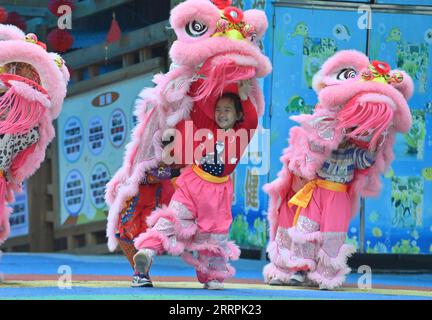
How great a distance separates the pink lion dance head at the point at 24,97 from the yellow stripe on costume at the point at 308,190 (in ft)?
5.67

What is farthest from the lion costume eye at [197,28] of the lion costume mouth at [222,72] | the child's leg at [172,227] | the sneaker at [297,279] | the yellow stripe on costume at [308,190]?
the sneaker at [297,279]

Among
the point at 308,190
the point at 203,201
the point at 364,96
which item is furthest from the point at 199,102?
the point at 308,190

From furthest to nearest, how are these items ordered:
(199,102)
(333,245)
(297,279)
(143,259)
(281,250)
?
1. (281,250)
2. (297,279)
3. (333,245)
4. (199,102)
5. (143,259)

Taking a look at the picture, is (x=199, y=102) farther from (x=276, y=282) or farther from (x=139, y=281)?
(x=276, y=282)

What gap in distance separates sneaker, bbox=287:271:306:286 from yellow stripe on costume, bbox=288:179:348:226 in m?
0.32

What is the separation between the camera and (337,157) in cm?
732

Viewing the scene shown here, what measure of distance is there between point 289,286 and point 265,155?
6.08 feet

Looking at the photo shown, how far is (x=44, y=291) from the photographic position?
19.9 ft

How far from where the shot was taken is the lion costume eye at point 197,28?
6461 millimetres

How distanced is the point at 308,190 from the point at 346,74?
30.4 inches
